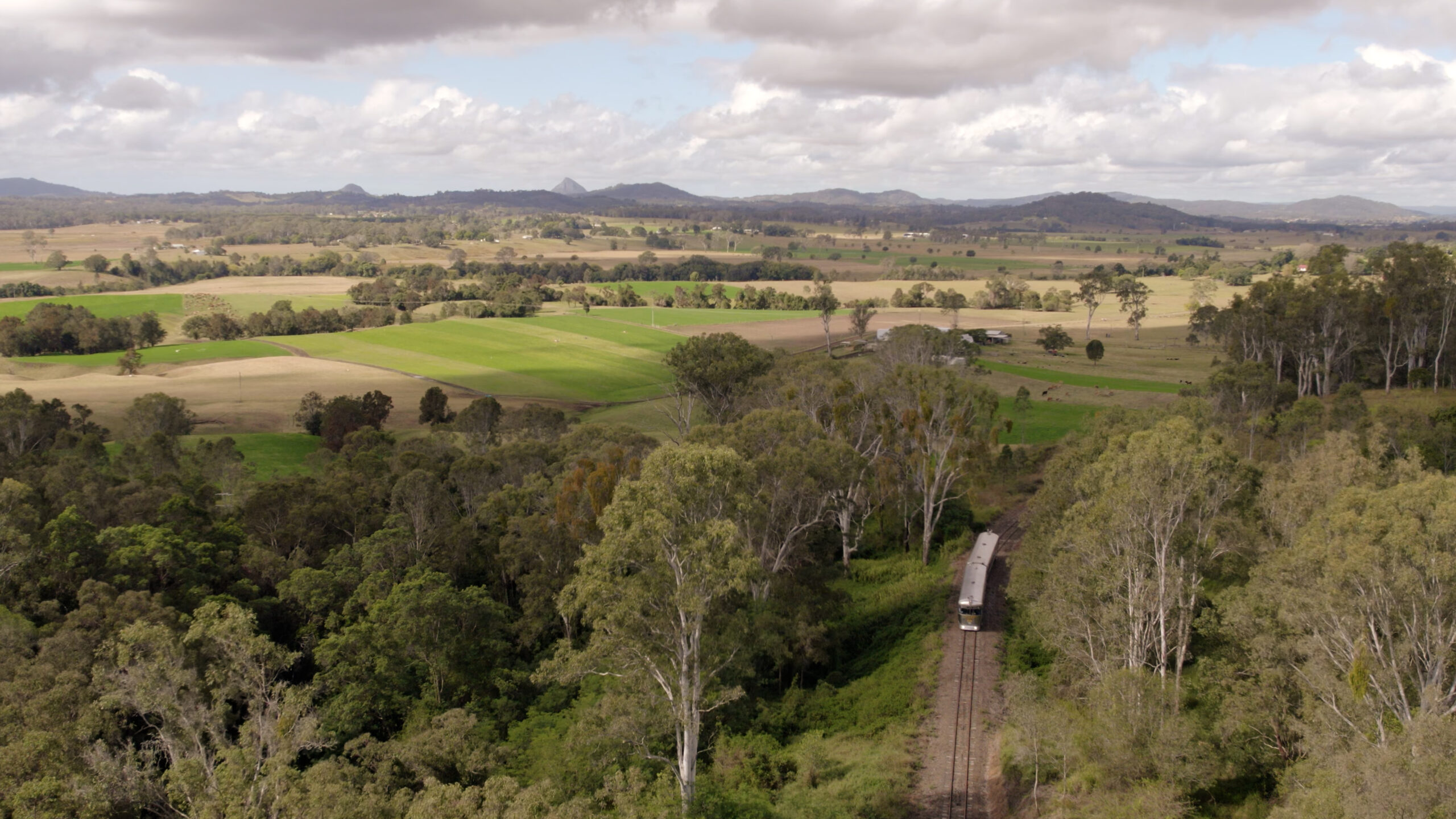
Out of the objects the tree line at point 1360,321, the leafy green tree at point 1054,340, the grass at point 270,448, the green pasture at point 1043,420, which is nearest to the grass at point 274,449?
the grass at point 270,448

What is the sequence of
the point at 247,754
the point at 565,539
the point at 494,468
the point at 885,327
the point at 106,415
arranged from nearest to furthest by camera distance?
the point at 247,754 < the point at 565,539 < the point at 494,468 < the point at 106,415 < the point at 885,327

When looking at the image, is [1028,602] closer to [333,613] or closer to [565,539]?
[565,539]

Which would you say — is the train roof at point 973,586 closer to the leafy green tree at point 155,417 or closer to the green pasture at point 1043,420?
the green pasture at point 1043,420

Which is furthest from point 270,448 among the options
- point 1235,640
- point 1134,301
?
point 1134,301

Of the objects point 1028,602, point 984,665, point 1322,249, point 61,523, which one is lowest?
point 984,665

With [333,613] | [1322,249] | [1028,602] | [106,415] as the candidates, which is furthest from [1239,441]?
[106,415]

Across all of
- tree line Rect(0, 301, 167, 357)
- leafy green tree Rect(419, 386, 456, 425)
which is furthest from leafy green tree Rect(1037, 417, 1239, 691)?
tree line Rect(0, 301, 167, 357)

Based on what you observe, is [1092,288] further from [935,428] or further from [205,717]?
[205,717]
